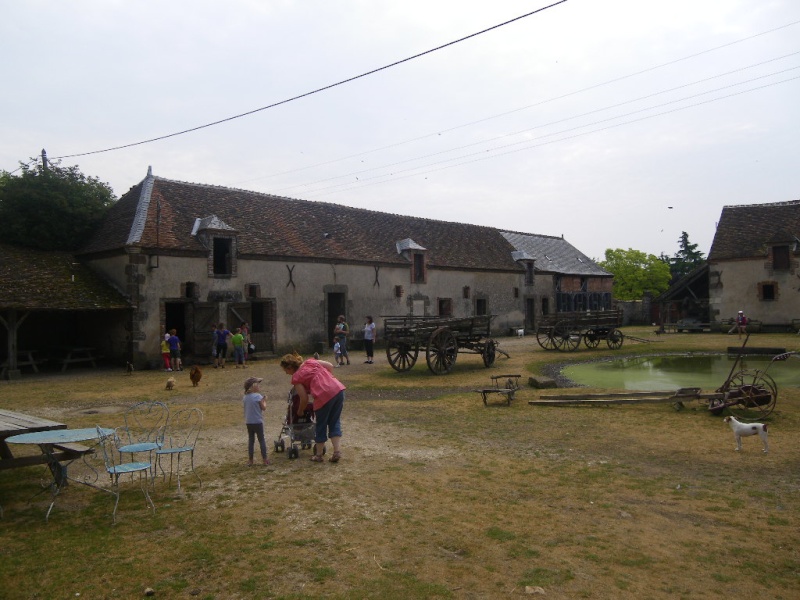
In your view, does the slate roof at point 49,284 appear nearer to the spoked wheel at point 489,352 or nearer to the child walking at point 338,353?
the child walking at point 338,353

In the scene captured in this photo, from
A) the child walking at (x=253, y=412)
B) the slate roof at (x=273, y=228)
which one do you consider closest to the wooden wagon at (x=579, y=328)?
the slate roof at (x=273, y=228)

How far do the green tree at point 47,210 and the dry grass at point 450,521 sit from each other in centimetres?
1467

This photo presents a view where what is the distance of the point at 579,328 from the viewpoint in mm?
20766

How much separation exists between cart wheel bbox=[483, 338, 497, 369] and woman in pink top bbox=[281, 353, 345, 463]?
10.2m

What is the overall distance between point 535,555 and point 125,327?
16.9 m

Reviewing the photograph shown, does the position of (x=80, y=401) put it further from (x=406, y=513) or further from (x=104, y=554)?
(x=406, y=513)

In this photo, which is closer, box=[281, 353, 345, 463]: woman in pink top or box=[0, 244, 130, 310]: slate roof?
box=[281, 353, 345, 463]: woman in pink top

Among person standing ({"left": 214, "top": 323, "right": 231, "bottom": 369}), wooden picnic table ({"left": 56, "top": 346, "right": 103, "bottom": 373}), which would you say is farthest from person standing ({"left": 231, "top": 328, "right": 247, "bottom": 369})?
wooden picnic table ({"left": 56, "top": 346, "right": 103, "bottom": 373})

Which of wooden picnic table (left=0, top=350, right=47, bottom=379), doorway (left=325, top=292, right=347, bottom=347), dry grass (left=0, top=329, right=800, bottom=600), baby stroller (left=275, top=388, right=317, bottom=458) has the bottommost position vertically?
dry grass (left=0, top=329, right=800, bottom=600)

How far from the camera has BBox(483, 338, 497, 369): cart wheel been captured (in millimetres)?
16609

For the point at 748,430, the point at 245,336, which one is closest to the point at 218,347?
the point at 245,336

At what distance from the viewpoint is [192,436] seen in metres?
8.46

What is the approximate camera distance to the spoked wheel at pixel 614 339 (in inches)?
832

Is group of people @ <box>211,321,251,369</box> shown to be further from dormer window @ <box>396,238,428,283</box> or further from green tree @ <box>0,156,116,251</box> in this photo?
dormer window @ <box>396,238,428,283</box>
